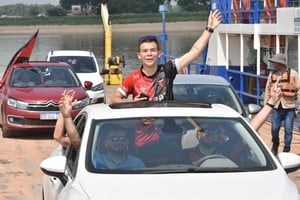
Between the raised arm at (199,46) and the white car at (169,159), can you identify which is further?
the raised arm at (199,46)

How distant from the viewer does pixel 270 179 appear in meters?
4.52

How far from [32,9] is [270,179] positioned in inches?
7408

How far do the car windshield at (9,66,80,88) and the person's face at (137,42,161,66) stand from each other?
8167mm

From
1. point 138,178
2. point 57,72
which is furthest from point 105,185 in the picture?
point 57,72

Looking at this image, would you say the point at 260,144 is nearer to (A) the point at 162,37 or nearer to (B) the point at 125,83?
(B) the point at 125,83

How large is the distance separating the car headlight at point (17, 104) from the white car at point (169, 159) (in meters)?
7.54

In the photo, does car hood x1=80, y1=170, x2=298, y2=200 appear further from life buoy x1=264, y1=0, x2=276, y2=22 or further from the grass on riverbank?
the grass on riverbank

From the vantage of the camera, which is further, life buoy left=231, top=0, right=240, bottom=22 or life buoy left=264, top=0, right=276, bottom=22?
life buoy left=231, top=0, right=240, bottom=22

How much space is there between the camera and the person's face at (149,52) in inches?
226

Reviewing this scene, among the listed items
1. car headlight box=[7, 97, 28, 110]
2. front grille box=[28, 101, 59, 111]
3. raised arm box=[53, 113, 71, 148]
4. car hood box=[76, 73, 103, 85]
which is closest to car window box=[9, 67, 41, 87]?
car headlight box=[7, 97, 28, 110]

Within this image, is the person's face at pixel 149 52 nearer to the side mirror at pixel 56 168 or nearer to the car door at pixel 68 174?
the car door at pixel 68 174

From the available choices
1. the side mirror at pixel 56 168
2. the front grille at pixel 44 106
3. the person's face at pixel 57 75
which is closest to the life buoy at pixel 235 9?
the person's face at pixel 57 75

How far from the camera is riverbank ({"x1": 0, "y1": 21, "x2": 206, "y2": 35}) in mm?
110350

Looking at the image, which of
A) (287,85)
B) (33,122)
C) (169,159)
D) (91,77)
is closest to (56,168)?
(169,159)
